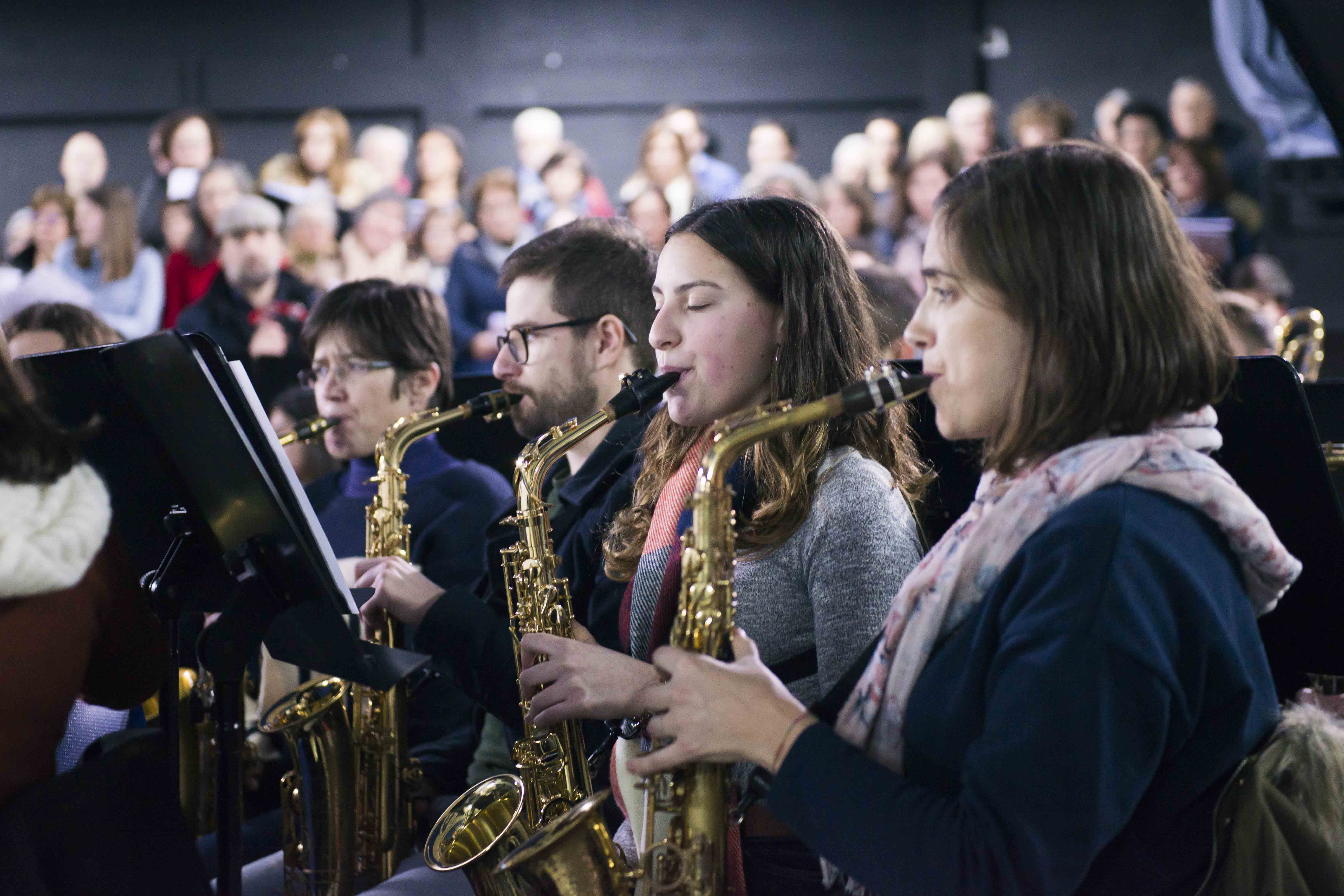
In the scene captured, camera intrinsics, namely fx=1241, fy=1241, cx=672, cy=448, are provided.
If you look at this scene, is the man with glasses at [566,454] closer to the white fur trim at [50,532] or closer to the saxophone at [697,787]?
the saxophone at [697,787]

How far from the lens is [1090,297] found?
133 cm

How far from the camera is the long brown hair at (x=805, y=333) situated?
194 cm

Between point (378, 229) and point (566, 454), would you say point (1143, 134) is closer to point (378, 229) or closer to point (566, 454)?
point (378, 229)

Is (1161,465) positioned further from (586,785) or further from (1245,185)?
(1245,185)

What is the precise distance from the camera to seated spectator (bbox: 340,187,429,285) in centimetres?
680

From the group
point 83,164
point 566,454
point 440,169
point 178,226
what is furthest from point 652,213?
point 83,164

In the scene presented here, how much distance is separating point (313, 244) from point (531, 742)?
16.9 feet

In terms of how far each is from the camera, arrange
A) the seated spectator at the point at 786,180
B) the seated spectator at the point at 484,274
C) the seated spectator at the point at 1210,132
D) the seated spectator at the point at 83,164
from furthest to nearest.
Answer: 1. the seated spectator at the point at 83,164
2. the seated spectator at the point at 1210,132
3. the seated spectator at the point at 786,180
4. the seated spectator at the point at 484,274

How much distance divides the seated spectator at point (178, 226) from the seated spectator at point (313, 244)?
54 centimetres

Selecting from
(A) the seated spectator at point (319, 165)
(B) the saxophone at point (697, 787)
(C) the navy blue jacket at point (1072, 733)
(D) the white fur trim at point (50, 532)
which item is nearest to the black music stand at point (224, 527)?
(D) the white fur trim at point (50, 532)

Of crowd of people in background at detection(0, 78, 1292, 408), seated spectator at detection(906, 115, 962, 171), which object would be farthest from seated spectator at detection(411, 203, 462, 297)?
seated spectator at detection(906, 115, 962, 171)

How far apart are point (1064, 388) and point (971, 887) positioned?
1.73 ft

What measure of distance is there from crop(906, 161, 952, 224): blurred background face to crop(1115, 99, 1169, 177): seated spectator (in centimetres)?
106

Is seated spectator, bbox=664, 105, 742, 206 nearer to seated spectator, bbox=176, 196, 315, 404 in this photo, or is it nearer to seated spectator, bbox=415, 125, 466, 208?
seated spectator, bbox=415, 125, 466, 208
